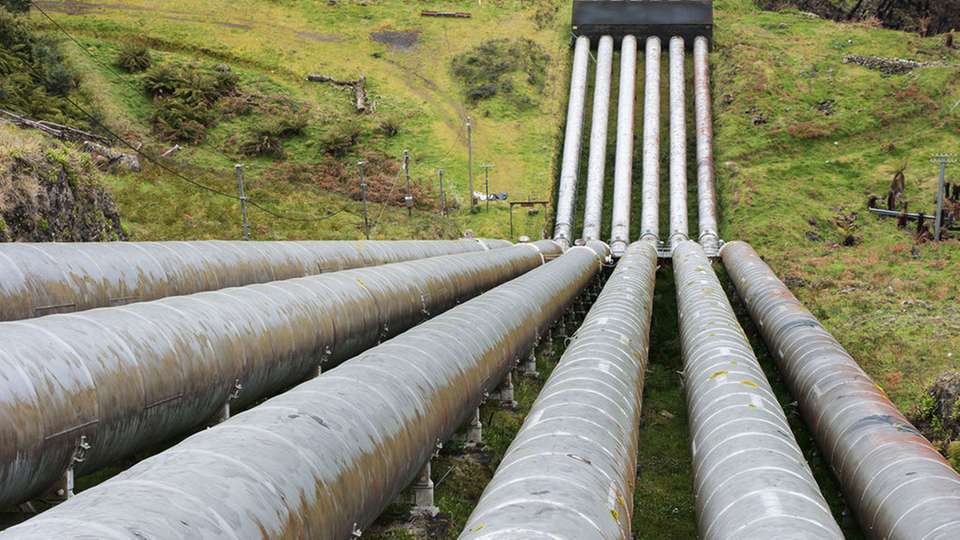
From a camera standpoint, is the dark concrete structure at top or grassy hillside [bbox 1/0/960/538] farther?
the dark concrete structure at top

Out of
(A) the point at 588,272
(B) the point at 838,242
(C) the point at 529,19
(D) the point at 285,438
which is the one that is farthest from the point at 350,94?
(D) the point at 285,438

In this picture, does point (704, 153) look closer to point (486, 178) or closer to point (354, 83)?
point (486, 178)

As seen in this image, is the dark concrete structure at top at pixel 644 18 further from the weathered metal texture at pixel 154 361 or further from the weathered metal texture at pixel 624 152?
the weathered metal texture at pixel 154 361

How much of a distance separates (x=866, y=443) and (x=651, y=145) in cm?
4882

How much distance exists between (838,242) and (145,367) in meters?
48.2

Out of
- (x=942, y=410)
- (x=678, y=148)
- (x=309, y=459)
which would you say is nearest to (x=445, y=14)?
(x=678, y=148)

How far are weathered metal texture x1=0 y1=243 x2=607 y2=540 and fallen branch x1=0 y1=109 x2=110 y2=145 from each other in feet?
105

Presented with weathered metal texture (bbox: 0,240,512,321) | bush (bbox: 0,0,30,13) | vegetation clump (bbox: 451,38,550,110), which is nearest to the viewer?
weathered metal texture (bbox: 0,240,512,321)

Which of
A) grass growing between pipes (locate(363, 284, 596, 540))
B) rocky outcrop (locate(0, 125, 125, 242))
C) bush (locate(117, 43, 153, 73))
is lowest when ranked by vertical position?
grass growing between pipes (locate(363, 284, 596, 540))

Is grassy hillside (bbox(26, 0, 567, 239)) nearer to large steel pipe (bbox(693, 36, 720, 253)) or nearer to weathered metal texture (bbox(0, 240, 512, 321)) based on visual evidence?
large steel pipe (bbox(693, 36, 720, 253))

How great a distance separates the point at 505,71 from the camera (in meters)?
72.6

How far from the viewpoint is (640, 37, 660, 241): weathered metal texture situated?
173 feet

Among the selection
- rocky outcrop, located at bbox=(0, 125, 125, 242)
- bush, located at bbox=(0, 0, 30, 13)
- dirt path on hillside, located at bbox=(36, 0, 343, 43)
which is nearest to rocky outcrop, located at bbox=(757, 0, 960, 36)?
dirt path on hillside, located at bbox=(36, 0, 343, 43)

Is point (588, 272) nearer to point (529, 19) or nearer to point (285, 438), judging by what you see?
point (285, 438)
